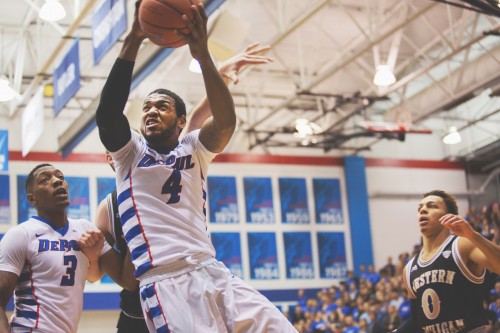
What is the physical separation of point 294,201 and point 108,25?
13.1 m

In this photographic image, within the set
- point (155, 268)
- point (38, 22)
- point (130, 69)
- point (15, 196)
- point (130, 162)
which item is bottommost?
point (155, 268)

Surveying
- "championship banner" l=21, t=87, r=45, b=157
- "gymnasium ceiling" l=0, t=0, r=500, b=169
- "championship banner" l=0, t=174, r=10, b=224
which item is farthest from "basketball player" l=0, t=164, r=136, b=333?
"championship banner" l=0, t=174, r=10, b=224

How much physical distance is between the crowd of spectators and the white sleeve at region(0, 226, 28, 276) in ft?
34.2

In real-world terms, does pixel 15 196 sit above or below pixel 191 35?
above

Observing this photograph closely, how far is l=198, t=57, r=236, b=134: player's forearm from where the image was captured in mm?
3725

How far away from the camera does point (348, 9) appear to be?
720 inches

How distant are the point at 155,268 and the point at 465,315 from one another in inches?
107

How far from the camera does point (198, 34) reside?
146 inches

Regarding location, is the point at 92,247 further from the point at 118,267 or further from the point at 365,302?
the point at 365,302

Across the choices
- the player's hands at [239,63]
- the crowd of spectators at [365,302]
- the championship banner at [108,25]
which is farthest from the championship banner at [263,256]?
the player's hands at [239,63]

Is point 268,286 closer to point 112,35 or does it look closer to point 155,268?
point 112,35

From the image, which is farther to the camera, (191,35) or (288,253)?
(288,253)

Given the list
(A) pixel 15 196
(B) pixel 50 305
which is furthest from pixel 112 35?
(A) pixel 15 196

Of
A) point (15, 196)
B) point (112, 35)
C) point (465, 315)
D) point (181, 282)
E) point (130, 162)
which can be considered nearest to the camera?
point (181, 282)
